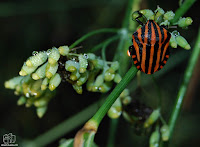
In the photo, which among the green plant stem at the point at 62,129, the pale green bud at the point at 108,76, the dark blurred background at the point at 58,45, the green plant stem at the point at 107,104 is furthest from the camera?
the dark blurred background at the point at 58,45

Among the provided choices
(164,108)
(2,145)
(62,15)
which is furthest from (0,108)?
(164,108)

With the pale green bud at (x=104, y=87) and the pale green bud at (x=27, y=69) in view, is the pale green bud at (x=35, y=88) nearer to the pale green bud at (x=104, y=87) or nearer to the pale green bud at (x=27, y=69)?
the pale green bud at (x=27, y=69)

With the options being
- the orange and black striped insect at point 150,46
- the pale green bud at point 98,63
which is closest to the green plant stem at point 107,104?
the orange and black striped insect at point 150,46

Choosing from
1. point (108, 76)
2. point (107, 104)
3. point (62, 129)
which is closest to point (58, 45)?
point (62, 129)

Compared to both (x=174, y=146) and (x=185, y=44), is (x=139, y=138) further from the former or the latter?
(x=185, y=44)

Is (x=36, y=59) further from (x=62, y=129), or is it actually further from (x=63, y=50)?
(x=62, y=129)

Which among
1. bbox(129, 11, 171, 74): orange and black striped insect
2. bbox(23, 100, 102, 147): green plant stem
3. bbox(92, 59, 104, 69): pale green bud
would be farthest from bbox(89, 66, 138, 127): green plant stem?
bbox(23, 100, 102, 147): green plant stem

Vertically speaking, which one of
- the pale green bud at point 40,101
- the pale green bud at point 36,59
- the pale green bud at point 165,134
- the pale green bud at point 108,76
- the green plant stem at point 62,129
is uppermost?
the pale green bud at point 36,59
